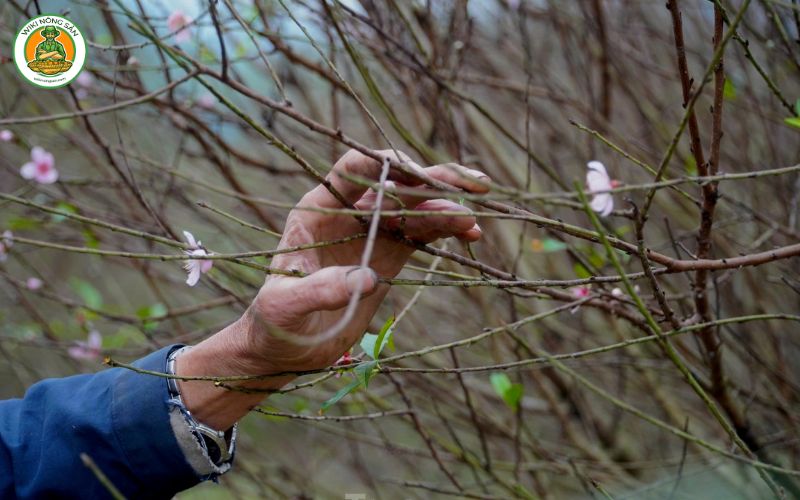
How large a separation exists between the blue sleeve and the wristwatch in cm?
2

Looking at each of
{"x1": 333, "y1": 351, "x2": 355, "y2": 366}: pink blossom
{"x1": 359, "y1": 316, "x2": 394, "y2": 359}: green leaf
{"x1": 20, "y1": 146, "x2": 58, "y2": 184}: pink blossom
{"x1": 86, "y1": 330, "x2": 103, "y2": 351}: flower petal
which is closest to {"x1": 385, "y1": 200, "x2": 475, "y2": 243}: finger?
{"x1": 359, "y1": 316, "x2": 394, "y2": 359}: green leaf

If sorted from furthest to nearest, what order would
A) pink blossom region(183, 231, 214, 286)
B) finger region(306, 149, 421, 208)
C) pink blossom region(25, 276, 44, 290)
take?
pink blossom region(25, 276, 44, 290), pink blossom region(183, 231, 214, 286), finger region(306, 149, 421, 208)

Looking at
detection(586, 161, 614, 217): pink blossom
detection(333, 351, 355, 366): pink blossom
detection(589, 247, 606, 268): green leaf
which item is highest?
detection(586, 161, 614, 217): pink blossom

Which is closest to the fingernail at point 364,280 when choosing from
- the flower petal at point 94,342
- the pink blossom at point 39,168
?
the pink blossom at point 39,168

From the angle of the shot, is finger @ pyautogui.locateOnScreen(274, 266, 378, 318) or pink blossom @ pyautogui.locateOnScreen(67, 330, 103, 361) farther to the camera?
pink blossom @ pyautogui.locateOnScreen(67, 330, 103, 361)

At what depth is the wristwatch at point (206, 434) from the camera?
1609mm

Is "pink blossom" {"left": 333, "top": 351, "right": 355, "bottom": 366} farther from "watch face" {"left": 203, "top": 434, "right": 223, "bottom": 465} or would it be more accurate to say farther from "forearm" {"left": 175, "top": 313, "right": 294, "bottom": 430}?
"watch face" {"left": 203, "top": 434, "right": 223, "bottom": 465}

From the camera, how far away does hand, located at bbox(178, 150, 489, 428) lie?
1251mm

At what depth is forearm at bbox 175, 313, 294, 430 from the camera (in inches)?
59.3

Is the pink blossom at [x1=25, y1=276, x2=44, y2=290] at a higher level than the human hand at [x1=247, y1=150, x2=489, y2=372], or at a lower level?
lower

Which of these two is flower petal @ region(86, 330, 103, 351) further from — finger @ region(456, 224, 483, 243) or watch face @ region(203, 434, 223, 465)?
finger @ region(456, 224, 483, 243)

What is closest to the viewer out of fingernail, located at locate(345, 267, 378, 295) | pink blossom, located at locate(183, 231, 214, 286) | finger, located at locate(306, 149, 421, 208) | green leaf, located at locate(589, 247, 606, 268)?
fingernail, located at locate(345, 267, 378, 295)

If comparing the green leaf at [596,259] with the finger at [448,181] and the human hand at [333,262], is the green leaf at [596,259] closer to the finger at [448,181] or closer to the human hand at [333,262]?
the human hand at [333,262]

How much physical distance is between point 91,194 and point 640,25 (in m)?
2.71
